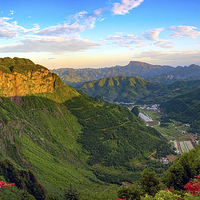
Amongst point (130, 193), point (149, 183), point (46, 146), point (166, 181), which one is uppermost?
point (149, 183)

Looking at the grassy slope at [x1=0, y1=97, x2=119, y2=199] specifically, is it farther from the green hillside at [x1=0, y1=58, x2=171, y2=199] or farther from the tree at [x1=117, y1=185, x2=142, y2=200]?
the tree at [x1=117, y1=185, x2=142, y2=200]

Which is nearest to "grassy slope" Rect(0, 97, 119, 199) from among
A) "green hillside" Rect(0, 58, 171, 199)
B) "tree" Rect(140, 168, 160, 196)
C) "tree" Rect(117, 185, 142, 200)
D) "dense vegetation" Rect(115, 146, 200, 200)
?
"green hillside" Rect(0, 58, 171, 199)

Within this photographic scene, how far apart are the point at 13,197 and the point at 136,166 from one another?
116568 millimetres

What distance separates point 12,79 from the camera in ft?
599

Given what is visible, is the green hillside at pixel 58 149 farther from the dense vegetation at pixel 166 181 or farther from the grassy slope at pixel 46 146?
the dense vegetation at pixel 166 181

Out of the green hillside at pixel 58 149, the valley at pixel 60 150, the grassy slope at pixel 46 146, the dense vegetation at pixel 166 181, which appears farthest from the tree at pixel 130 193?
the grassy slope at pixel 46 146

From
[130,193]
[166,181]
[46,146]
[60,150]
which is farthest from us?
[60,150]

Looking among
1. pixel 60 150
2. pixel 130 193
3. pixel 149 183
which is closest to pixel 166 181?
pixel 149 183

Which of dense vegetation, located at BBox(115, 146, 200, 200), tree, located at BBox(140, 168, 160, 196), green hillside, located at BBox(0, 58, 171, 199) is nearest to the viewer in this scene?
dense vegetation, located at BBox(115, 146, 200, 200)

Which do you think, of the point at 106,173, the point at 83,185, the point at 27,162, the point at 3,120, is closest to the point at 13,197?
the point at 27,162

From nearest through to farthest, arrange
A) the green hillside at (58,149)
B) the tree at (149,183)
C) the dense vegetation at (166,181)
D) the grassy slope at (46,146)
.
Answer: the dense vegetation at (166,181)
the tree at (149,183)
the grassy slope at (46,146)
the green hillside at (58,149)

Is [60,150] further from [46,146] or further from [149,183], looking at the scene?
[149,183]

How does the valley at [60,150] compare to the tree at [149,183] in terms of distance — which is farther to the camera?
the valley at [60,150]

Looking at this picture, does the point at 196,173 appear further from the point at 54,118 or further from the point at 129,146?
the point at 54,118
